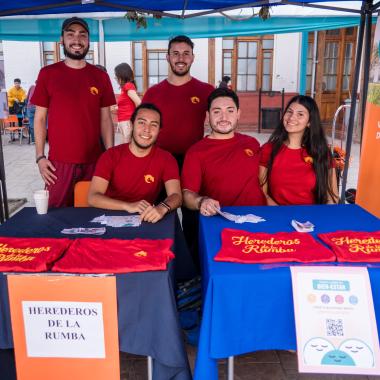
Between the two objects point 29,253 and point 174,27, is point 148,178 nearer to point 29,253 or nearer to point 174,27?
point 29,253

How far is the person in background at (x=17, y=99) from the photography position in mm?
9930

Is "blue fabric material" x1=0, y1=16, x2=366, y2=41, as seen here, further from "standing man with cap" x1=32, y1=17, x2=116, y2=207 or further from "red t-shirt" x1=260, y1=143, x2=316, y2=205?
"red t-shirt" x1=260, y1=143, x2=316, y2=205

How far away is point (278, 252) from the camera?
4.72 ft

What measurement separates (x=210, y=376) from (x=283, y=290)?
0.35m

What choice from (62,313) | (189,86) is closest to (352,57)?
(189,86)

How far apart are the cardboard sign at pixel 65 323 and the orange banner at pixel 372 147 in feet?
8.07

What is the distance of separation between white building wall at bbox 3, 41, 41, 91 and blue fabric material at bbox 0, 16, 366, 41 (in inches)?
201

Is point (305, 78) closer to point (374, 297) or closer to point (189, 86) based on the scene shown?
point (189, 86)

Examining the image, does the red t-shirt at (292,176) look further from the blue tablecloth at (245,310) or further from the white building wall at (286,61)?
the white building wall at (286,61)

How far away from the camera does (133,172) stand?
217cm

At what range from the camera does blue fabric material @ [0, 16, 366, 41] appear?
5883mm

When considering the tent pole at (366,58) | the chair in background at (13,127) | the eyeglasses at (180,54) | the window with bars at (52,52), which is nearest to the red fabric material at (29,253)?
the eyeglasses at (180,54)

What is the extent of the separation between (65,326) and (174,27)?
5555 millimetres

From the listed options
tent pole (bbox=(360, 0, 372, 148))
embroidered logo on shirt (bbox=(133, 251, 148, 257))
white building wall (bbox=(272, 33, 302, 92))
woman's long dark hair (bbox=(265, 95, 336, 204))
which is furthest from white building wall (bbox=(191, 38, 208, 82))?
embroidered logo on shirt (bbox=(133, 251, 148, 257))
